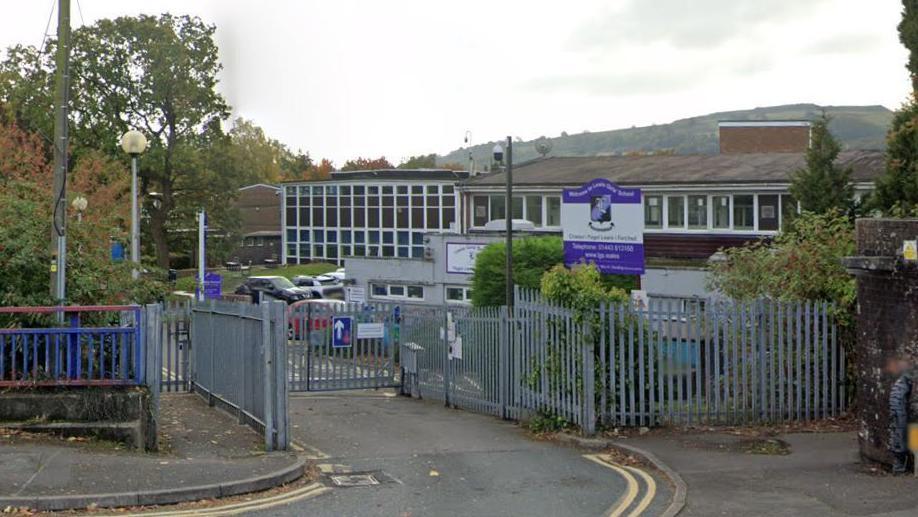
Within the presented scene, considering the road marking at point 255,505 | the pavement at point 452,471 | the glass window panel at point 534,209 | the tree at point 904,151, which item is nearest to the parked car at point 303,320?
the pavement at point 452,471

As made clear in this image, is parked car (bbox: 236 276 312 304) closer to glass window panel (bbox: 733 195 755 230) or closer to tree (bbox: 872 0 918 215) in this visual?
glass window panel (bbox: 733 195 755 230)

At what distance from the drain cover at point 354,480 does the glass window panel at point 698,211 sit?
26.0 metres

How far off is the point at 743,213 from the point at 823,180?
916 centimetres

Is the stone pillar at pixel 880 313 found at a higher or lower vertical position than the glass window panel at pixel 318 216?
lower

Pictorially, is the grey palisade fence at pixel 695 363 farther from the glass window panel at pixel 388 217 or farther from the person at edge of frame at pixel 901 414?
the glass window panel at pixel 388 217

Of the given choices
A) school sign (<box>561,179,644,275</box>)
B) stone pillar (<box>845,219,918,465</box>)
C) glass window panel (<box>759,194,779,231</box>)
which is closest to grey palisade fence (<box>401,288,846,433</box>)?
stone pillar (<box>845,219,918,465</box>)

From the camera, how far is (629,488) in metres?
11.8

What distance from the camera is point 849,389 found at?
15.4 metres

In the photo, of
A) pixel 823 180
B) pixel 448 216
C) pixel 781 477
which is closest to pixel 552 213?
pixel 823 180

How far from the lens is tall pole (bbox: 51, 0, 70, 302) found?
13616 mm

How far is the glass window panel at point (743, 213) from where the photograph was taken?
1385 inches

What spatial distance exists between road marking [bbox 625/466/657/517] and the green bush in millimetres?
20190

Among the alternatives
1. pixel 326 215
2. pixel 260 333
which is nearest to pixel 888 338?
pixel 260 333

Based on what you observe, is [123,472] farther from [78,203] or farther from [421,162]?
[421,162]
